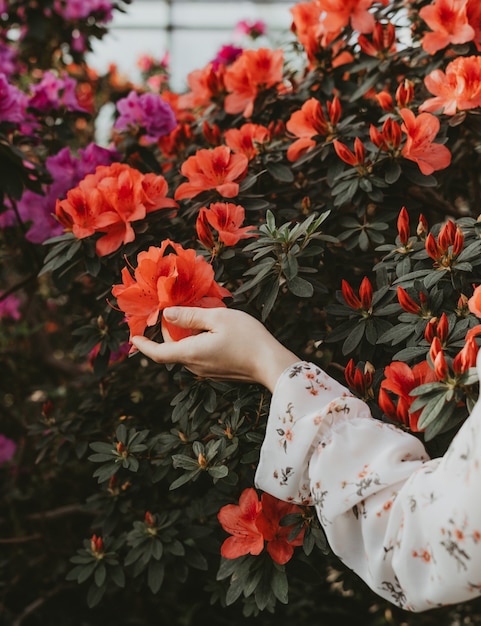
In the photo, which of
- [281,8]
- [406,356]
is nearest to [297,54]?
[406,356]

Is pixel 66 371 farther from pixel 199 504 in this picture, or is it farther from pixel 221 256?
pixel 221 256

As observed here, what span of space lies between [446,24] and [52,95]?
1083 millimetres

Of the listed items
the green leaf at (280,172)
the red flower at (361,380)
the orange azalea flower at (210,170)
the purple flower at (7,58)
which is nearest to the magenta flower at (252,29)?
the purple flower at (7,58)

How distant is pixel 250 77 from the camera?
1.71 metres

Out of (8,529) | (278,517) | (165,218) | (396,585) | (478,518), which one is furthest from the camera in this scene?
(8,529)

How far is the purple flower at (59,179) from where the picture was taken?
1724 millimetres

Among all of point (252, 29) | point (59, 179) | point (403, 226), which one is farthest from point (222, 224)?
point (252, 29)

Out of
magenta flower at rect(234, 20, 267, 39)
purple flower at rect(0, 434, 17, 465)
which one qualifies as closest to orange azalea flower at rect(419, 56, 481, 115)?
purple flower at rect(0, 434, 17, 465)

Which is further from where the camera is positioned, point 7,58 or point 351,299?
point 7,58

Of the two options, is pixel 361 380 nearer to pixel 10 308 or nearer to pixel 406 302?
pixel 406 302

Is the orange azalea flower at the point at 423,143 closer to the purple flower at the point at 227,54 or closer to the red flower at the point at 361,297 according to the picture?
the red flower at the point at 361,297

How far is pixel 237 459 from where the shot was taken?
1235 millimetres

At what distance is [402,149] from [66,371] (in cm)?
184

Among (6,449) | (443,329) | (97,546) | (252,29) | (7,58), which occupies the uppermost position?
(7,58)
